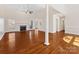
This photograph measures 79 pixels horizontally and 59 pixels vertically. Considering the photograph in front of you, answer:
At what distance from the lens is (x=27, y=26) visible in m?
2.30

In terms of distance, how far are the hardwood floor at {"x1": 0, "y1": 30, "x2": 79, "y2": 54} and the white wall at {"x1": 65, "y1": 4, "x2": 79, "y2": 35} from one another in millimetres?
131

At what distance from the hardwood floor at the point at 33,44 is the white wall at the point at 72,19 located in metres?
0.13

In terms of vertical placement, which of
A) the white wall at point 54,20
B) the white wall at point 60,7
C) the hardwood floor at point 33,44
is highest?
the white wall at point 60,7

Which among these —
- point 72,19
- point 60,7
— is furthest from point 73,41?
point 60,7

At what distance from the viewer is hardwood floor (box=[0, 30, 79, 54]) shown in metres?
2.25

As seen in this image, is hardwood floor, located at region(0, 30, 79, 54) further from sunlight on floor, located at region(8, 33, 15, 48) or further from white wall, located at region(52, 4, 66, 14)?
white wall, located at region(52, 4, 66, 14)

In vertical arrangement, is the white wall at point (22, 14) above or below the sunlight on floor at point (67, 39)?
above

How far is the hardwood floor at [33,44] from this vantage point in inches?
88.7

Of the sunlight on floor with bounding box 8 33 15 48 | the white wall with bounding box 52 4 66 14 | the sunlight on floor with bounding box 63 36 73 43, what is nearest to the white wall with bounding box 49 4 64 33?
the white wall with bounding box 52 4 66 14

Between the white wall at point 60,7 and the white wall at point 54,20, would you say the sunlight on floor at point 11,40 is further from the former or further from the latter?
the white wall at point 60,7

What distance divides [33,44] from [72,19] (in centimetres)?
67

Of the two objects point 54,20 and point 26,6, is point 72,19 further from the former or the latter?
point 26,6

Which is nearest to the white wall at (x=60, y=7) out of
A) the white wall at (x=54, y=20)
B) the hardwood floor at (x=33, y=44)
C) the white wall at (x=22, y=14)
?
the white wall at (x=54, y=20)

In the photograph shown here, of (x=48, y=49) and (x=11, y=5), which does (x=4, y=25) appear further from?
(x=48, y=49)
